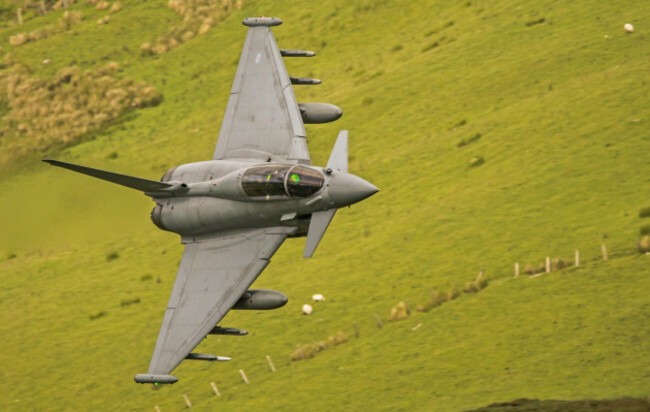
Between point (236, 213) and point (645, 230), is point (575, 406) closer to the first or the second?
point (236, 213)

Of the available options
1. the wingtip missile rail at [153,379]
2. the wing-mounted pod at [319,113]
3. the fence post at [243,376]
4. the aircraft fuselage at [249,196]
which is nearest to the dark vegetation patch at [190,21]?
the fence post at [243,376]

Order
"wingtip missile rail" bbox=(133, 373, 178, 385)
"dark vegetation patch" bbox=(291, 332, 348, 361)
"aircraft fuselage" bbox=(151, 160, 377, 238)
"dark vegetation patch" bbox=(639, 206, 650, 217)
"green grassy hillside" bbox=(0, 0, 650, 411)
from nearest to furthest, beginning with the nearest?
"wingtip missile rail" bbox=(133, 373, 178, 385) → "aircraft fuselage" bbox=(151, 160, 377, 238) → "green grassy hillside" bbox=(0, 0, 650, 411) → "dark vegetation patch" bbox=(291, 332, 348, 361) → "dark vegetation patch" bbox=(639, 206, 650, 217)

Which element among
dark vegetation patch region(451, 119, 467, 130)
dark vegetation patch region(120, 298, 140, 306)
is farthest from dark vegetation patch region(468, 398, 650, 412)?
dark vegetation patch region(451, 119, 467, 130)

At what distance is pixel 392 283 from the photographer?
6419 cm

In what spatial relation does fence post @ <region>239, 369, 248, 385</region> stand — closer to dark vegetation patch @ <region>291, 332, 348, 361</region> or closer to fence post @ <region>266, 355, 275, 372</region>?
fence post @ <region>266, 355, 275, 372</region>

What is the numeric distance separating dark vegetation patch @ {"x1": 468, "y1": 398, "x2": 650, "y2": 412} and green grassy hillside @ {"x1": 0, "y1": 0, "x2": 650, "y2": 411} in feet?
10.7

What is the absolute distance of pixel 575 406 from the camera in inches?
1615

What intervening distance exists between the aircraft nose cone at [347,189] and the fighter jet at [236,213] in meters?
0.03

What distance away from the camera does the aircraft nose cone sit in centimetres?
3641

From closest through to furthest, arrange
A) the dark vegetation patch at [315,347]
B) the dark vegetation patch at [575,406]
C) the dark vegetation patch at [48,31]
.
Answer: the dark vegetation patch at [575,406] → the dark vegetation patch at [315,347] → the dark vegetation patch at [48,31]

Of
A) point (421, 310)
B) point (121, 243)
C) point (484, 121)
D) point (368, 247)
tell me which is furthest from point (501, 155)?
point (121, 243)

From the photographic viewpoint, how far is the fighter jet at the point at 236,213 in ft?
121

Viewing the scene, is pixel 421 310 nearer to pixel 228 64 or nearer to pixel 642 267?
pixel 642 267

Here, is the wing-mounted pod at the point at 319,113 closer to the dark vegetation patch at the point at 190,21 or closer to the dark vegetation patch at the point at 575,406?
the dark vegetation patch at the point at 575,406
